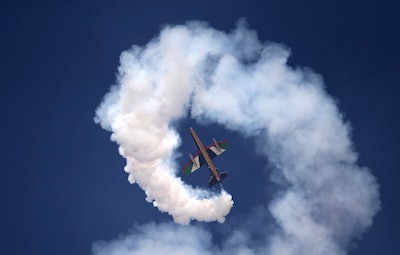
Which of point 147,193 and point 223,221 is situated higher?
point 147,193

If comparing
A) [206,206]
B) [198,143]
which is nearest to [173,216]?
[206,206]

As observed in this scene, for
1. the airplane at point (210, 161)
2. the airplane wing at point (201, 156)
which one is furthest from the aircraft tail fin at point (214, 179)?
the airplane wing at point (201, 156)

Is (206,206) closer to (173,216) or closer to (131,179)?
(173,216)

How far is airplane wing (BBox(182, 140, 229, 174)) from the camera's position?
15125 cm

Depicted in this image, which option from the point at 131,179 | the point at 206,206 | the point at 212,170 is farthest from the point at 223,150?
the point at 131,179

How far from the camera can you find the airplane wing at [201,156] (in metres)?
151

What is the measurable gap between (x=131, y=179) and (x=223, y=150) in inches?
1041

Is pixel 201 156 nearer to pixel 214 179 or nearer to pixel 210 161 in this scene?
pixel 210 161

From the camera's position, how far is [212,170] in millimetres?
151250

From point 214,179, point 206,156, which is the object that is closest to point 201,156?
point 206,156

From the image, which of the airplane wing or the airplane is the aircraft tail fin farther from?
the airplane wing

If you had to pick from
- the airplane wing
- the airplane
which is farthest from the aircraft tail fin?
the airplane wing

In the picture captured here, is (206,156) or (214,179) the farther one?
(214,179)

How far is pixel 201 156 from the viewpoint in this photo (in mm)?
150875
